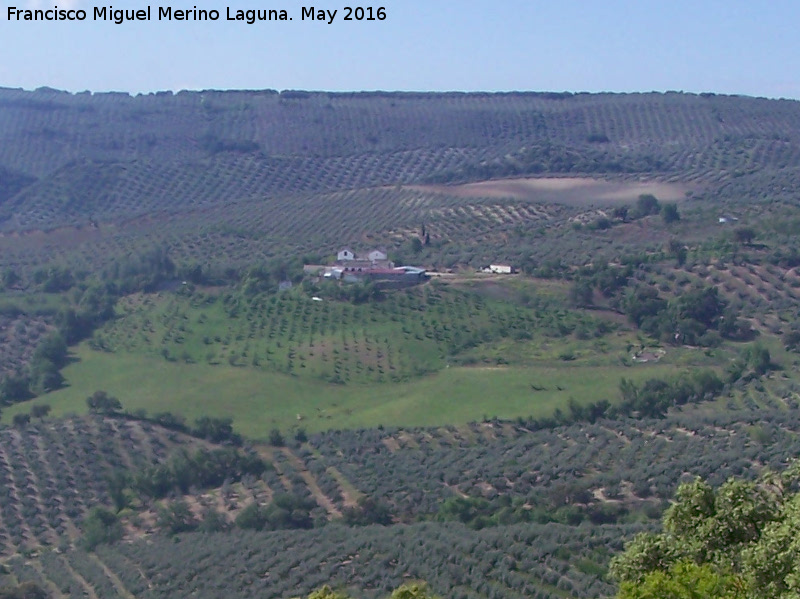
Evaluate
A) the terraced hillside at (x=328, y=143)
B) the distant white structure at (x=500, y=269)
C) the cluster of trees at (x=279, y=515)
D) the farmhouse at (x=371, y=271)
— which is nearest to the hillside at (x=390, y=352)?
the cluster of trees at (x=279, y=515)

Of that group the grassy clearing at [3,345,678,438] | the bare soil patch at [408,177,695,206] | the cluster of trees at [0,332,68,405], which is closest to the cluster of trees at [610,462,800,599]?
the grassy clearing at [3,345,678,438]

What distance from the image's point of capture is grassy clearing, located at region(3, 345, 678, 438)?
37.1 meters

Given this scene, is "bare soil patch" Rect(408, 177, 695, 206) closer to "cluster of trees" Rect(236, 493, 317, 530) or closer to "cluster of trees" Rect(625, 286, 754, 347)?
"cluster of trees" Rect(625, 286, 754, 347)

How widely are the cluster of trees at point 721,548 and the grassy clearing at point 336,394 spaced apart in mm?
23398

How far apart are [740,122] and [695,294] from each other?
49.2 metres

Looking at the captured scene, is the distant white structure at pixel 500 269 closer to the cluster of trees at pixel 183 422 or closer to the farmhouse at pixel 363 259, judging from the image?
the farmhouse at pixel 363 259

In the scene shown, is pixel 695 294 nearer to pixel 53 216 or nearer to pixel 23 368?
pixel 23 368

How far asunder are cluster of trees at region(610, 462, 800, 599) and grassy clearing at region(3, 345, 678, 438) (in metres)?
23.4

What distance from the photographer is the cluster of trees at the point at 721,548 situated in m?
10.5

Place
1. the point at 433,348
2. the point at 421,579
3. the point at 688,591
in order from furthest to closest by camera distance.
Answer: the point at 433,348 → the point at 421,579 → the point at 688,591

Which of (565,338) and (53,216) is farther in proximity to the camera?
(53,216)

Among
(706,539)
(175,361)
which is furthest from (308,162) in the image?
(706,539)

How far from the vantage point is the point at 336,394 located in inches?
1608

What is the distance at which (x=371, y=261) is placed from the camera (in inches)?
2215
